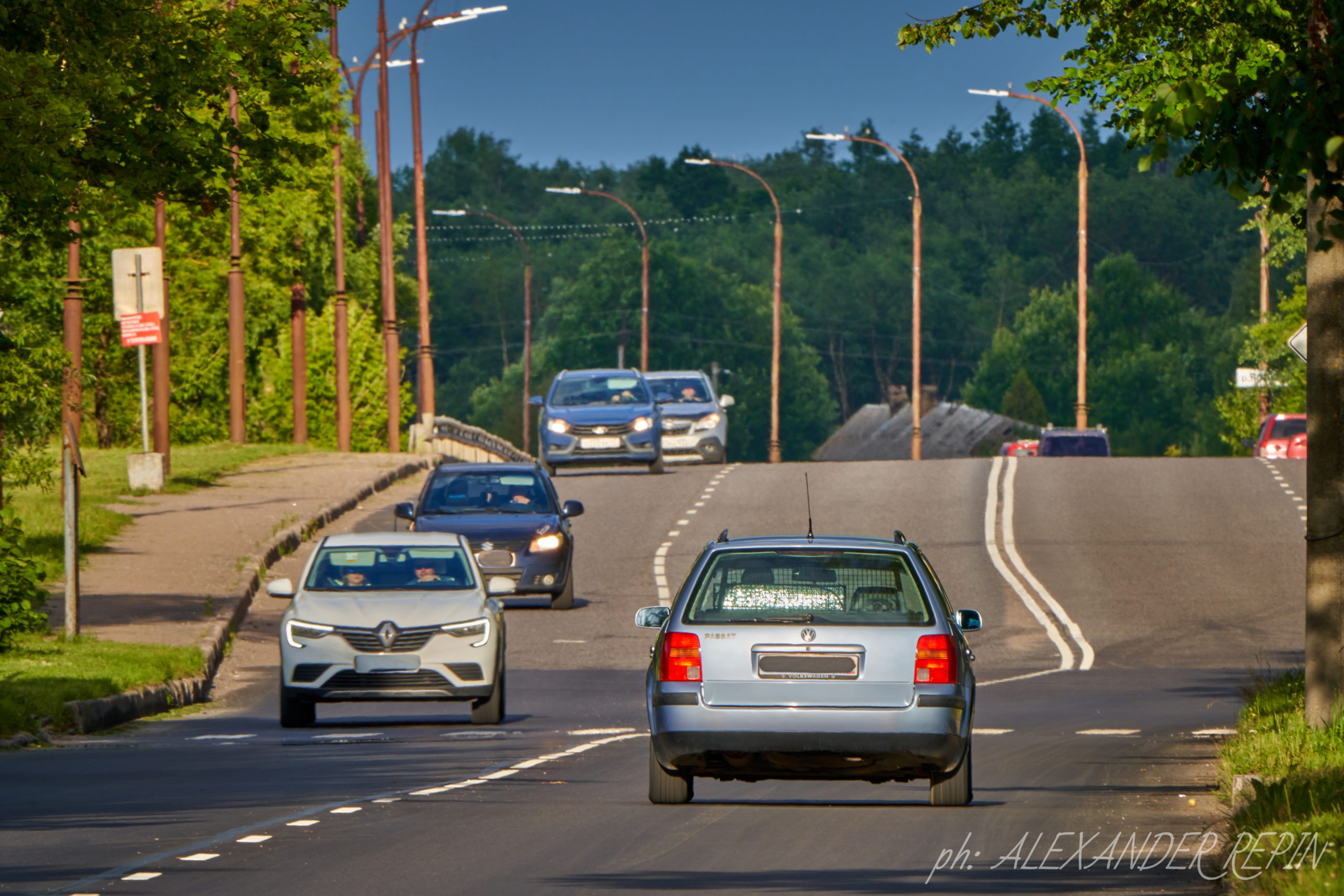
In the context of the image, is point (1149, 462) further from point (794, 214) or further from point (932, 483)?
point (794, 214)

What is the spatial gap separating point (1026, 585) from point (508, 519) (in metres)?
8.31

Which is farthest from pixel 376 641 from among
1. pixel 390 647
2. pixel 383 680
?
pixel 383 680

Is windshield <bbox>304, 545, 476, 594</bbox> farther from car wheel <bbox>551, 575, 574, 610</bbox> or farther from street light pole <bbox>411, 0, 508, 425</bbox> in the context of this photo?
street light pole <bbox>411, 0, 508, 425</bbox>

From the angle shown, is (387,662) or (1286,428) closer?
(387,662)

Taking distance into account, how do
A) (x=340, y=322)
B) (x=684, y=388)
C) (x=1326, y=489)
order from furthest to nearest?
(x=340, y=322) < (x=684, y=388) < (x=1326, y=489)

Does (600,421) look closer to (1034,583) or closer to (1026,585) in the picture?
(1034,583)

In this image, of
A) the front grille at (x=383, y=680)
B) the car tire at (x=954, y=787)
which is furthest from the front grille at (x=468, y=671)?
the car tire at (x=954, y=787)

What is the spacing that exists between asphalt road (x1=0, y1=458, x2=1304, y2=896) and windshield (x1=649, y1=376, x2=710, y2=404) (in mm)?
11304

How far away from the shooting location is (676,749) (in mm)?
10875

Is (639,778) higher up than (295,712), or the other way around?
(639,778)

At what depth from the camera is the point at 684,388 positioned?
4525cm

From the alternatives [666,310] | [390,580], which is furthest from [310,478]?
[666,310]

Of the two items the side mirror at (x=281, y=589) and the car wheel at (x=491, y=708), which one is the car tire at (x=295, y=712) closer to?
the side mirror at (x=281, y=589)

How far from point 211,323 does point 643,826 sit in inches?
2329
